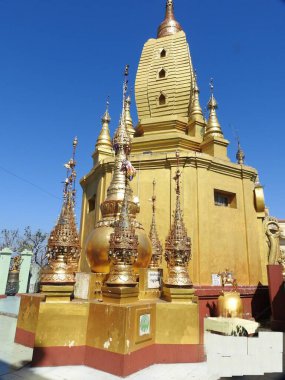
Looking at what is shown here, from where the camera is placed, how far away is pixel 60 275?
5668 mm

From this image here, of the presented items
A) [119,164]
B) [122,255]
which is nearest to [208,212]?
[119,164]

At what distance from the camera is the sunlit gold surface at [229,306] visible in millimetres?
9484

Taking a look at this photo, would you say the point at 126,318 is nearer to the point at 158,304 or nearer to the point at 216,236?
the point at 158,304

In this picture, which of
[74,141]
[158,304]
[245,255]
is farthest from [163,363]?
[245,255]

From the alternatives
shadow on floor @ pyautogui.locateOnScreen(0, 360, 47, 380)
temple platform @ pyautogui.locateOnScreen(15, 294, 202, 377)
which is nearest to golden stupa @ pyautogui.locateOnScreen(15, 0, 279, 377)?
temple platform @ pyautogui.locateOnScreen(15, 294, 202, 377)

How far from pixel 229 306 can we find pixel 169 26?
19096 mm

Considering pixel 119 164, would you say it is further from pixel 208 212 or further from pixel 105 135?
pixel 105 135

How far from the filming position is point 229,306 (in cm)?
952

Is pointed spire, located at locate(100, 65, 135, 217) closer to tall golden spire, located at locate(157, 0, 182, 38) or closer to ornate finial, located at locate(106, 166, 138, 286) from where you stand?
ornate finial, located at locate(106, 166, 138, 286)

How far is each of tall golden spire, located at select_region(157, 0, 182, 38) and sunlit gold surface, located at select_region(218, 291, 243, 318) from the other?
17.7m

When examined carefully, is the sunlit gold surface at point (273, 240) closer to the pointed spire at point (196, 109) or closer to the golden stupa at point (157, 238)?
the golden stupa at point (157, 238)

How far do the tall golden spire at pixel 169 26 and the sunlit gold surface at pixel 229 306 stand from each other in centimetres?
1766

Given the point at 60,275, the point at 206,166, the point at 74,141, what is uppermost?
the point at 206,166

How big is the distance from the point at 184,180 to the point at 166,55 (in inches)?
389
